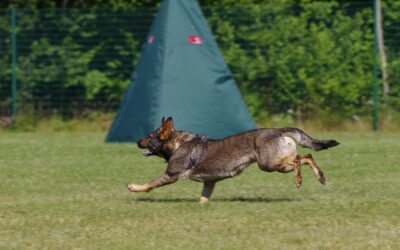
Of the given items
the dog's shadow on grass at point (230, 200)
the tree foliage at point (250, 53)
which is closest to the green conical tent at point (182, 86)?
the tree foliage at point (250, 53)

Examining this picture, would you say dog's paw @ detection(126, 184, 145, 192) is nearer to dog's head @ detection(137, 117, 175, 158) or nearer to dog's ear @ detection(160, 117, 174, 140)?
dog's head @ detection(137, 117, 175, 158)

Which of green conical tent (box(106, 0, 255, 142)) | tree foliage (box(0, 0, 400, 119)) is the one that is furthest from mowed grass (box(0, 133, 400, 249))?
tree foliage (box(0, 0, 400, 119))

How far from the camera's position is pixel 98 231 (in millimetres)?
8188

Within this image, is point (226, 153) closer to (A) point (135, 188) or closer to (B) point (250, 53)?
(A) point (135, 188)

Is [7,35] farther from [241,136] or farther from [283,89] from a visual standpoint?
[241,136]

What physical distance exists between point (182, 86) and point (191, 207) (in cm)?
648

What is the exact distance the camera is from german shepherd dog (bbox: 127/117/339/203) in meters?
9.43

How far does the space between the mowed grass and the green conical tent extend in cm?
165

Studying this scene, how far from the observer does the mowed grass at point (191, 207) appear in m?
7.76

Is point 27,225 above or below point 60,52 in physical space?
above

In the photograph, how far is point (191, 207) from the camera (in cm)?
939

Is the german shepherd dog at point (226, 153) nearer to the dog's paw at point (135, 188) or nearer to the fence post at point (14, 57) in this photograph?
the dog's paw at point (135, 188)

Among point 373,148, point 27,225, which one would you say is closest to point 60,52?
point 373,148

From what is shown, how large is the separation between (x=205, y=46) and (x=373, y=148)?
291 cm
